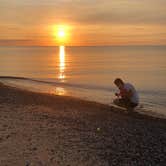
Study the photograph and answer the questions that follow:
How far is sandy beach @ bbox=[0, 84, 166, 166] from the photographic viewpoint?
10031 millimetres

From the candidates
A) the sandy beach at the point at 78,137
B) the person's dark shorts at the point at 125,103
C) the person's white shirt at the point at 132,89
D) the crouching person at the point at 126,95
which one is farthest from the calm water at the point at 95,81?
the sandy beach at the point at 78,137

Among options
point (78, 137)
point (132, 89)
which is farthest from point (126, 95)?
point (78, 137)

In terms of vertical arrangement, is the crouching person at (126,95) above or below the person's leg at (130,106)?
above

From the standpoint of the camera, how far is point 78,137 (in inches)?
485

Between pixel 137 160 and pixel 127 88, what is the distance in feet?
25.3

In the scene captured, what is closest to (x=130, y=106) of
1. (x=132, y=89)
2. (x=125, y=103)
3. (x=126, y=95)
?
(x=125, y=103)

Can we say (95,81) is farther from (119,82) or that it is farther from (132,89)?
(119,82)

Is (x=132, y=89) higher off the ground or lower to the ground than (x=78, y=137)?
higher

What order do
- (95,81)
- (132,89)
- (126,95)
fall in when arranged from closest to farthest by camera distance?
(132,89)
(126,95)
(95,81)


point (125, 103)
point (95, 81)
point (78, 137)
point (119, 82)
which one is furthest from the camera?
point (95, 81)

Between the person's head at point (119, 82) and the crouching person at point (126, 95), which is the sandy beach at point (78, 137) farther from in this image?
the person's head at point (119, 82)

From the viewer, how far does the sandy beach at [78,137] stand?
32.9 feet

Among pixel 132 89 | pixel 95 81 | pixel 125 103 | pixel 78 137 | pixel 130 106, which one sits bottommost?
pixel 78 137

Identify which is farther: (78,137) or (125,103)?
(125,103)
